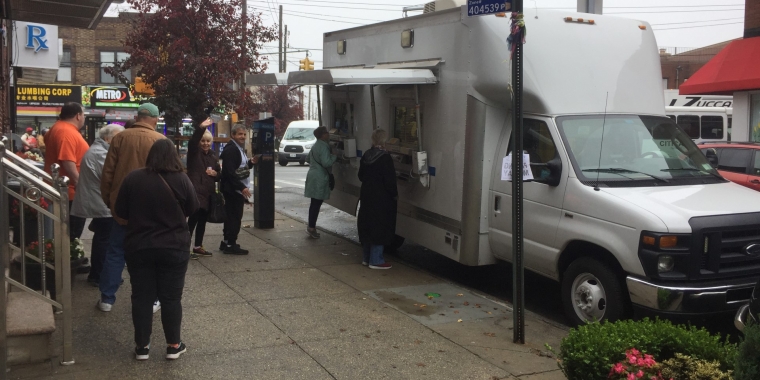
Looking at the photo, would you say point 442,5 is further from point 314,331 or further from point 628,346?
point 628,346

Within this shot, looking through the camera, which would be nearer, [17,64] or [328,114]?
[328,114]

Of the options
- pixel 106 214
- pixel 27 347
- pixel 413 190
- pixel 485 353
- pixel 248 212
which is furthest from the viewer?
pixel 248 212

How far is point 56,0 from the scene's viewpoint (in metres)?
8.34

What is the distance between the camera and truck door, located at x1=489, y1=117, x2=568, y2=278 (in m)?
6.96

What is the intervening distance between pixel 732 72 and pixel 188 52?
12.4 m

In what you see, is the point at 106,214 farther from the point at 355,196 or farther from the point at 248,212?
the point at 248,212

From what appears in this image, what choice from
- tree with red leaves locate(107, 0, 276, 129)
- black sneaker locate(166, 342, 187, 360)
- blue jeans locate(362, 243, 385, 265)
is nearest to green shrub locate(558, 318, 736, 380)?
black sneaker locate(166, 342, 187, 360)

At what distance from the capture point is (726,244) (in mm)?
6059

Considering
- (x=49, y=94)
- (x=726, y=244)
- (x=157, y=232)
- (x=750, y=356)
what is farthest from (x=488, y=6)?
(x=49, y=94)

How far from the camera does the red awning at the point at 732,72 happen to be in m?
16.8

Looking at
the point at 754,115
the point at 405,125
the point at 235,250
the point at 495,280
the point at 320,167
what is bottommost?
the point at 495,280

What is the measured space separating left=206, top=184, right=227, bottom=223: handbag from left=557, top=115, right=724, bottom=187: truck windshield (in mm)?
4237

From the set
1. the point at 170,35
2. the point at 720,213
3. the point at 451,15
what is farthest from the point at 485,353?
the point at 170,35

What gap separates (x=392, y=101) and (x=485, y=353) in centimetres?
441
